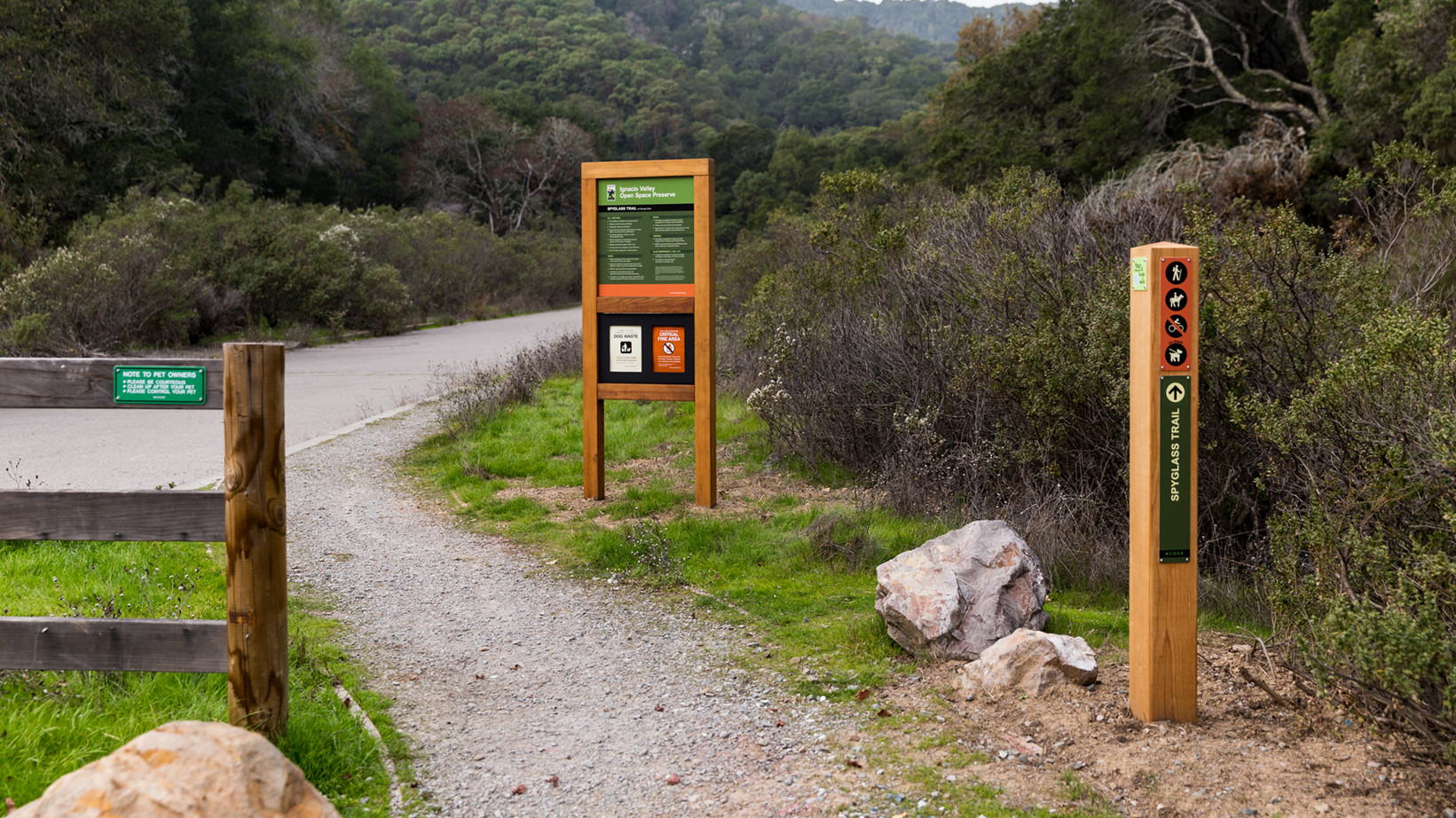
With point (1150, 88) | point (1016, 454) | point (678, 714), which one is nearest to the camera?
point (678, 714)

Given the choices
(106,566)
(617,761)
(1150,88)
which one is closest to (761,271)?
(1150,88)

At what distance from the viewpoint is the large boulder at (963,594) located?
15.3 feet

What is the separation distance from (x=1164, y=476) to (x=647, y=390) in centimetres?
489

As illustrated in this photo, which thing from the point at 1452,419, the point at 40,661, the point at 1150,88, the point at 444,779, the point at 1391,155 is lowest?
the point at 444,779

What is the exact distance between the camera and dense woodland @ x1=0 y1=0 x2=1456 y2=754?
4.27m

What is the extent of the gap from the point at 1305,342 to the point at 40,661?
19.8ft

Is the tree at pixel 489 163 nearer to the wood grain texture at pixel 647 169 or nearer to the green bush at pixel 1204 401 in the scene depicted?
the green bush at pixel 1204 401

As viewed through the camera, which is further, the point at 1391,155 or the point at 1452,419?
the point at 1391,155

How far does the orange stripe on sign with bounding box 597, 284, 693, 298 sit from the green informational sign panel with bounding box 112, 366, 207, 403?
4781 millimetres

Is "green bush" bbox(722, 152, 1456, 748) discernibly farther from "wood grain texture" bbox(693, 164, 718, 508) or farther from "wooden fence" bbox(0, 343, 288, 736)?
"wooden fence" bbox(0, 343, 288, 736)

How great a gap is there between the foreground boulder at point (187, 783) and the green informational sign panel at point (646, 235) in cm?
573

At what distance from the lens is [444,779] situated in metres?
3.64

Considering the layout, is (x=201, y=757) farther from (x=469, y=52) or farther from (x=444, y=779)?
(x=469, y=52)

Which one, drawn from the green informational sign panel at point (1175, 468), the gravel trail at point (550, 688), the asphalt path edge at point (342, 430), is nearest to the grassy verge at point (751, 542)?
the gravel trail at point (550, 688)
